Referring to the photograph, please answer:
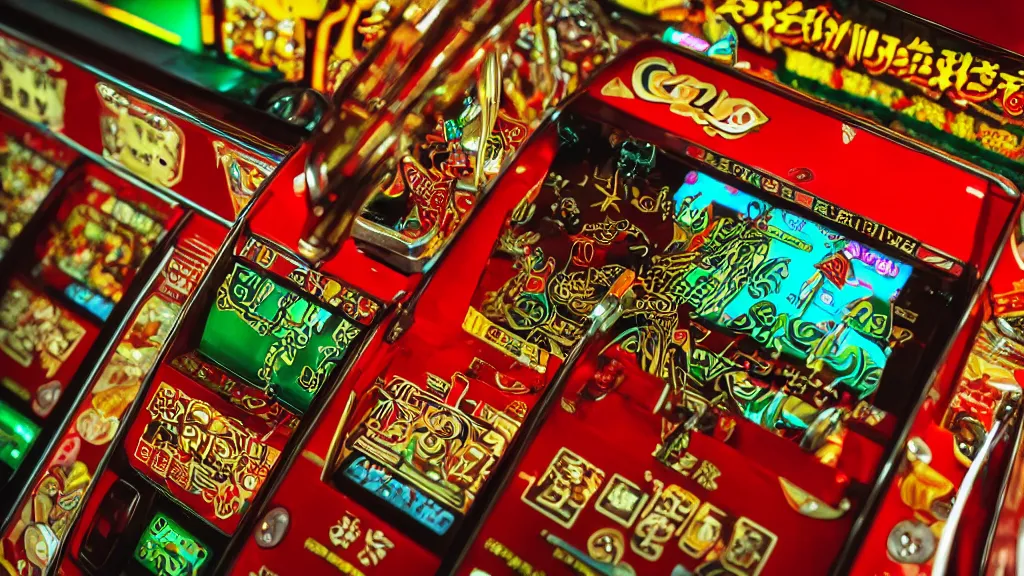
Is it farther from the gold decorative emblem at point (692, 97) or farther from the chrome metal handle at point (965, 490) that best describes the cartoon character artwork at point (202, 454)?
the chrome metal handle at point (965, 490)

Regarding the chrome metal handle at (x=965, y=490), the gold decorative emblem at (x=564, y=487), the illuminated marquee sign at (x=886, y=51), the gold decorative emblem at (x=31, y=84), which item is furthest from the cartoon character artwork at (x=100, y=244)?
the chrome metal handle at (x=965, y=490)

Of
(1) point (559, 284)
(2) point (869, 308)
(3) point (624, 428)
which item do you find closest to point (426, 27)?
(1) point (559, 284)

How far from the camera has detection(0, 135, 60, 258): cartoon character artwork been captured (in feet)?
7.99

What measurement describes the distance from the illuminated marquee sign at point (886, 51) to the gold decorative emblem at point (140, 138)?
153 cm

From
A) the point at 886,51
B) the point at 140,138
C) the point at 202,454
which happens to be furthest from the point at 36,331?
the point at 886,51

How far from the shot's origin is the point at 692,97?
1924 mm

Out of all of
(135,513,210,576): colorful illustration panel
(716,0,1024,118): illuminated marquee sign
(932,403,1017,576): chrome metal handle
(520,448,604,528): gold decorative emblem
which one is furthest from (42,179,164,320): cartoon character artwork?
(932,403,1017,576): chrome metal handle

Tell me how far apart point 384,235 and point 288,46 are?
2.23ft

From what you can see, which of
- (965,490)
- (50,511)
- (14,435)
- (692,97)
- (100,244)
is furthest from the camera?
(100,244)

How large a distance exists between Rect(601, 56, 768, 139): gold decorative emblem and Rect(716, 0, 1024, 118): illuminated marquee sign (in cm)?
15

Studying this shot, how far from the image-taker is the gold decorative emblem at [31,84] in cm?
236

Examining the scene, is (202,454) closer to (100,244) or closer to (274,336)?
(274,336)

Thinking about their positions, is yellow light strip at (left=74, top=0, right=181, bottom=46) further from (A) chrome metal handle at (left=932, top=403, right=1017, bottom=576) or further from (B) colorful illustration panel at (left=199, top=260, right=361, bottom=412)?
(A) chrome metal handle at (left=932, top=403, right=1017, bottom=576)

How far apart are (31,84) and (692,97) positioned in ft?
6.41
